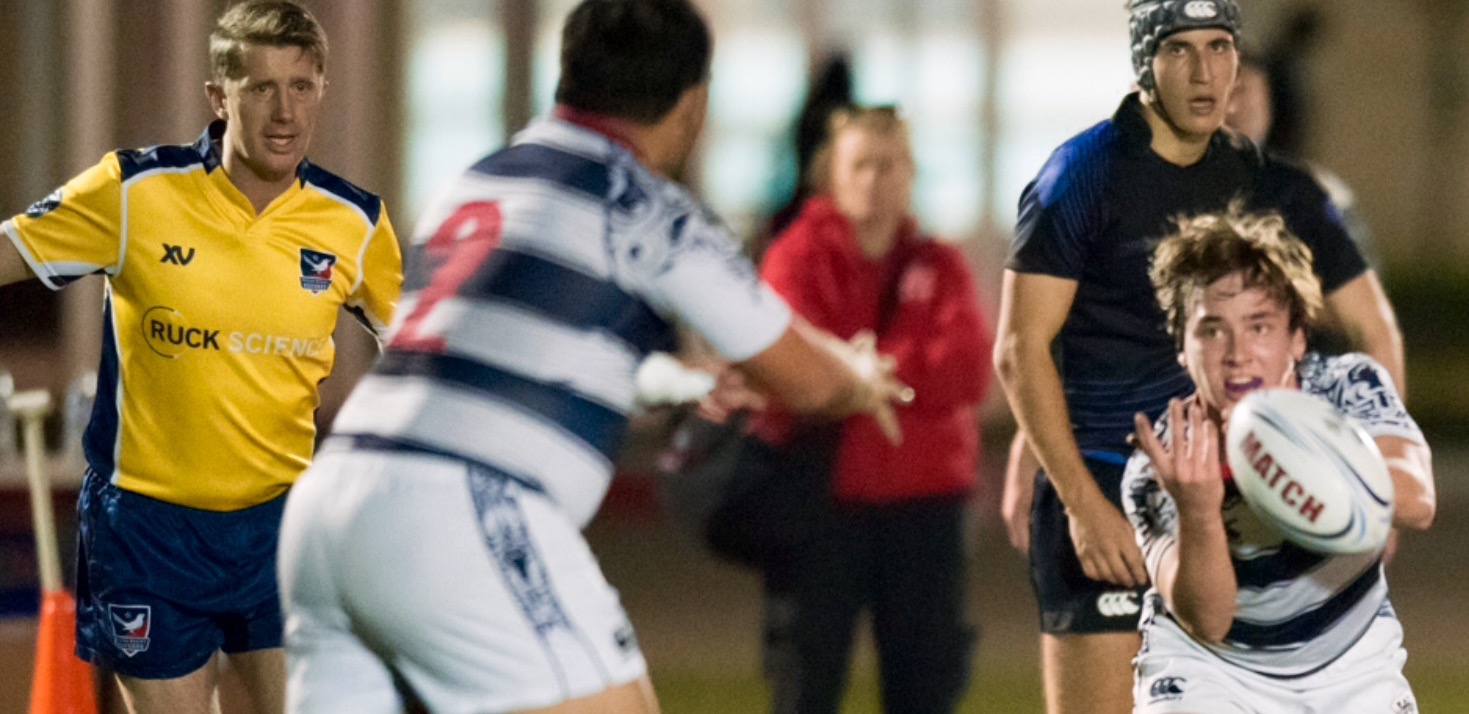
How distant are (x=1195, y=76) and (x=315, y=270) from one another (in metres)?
1.77

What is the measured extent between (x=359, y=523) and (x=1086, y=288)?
1.87 m

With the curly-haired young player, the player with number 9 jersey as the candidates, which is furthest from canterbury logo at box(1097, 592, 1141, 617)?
the player with number 9 jersey

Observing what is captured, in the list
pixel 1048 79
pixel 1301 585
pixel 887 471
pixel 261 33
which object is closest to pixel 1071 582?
pixel 1301 585

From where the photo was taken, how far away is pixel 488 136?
1237cm

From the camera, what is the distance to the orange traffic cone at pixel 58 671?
216 inches

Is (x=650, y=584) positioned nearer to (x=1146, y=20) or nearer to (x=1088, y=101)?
(x=1146, y=20)

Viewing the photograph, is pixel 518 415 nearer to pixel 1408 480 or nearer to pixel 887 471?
pixel 1408 480

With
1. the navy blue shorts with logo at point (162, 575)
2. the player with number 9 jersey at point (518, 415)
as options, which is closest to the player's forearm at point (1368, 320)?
the player with number 9 jersey at point (518, 415)

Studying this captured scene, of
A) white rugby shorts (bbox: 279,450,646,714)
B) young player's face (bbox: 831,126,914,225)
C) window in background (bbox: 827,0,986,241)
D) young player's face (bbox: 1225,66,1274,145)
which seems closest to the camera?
white rugby shorts (bbox: 279,450,646,714)

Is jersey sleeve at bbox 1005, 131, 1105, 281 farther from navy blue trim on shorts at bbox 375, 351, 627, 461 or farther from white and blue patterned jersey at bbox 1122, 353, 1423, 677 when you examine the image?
navy blue trim on shorts at bbox 375, 351, 627, 461

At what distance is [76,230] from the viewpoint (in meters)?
4.44

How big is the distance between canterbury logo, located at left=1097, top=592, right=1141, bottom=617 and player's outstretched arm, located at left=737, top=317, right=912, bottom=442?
46.3 inches

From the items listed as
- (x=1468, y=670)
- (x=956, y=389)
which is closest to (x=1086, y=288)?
(x=956, y=389)

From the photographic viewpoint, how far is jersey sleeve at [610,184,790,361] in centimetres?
332
